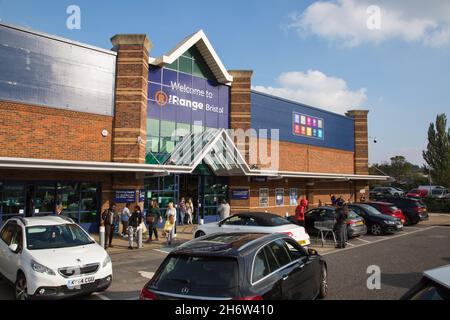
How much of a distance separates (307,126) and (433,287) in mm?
26268

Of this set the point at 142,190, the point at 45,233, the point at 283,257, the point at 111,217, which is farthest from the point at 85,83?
the point at 283,257

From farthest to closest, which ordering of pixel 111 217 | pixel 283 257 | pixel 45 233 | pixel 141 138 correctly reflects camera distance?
pixel 141 138 → pixel 111 217 → pixel 45 233 → pixel 283 257

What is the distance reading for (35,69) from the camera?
608 inches

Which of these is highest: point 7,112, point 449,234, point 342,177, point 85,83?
point 85,83

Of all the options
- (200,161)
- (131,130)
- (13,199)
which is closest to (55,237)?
(13,199)

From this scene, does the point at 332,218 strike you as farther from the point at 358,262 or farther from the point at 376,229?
the point at 358,262

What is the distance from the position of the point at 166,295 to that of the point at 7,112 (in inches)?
526

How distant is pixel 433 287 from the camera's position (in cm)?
347

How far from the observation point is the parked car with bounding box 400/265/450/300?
132 inches

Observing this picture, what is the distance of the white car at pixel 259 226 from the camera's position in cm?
1145

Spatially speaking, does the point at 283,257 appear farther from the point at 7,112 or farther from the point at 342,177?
the point at 342,177

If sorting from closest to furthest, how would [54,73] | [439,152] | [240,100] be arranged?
1. [54,73]
2. [240,100]
3. [439,152]

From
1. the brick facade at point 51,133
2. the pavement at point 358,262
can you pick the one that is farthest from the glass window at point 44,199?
the pavement at point 358,262

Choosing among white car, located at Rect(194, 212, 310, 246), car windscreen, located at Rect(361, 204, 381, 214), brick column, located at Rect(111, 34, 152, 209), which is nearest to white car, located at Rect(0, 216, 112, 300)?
white car, located at Rect(194, 212, 310, 246)
